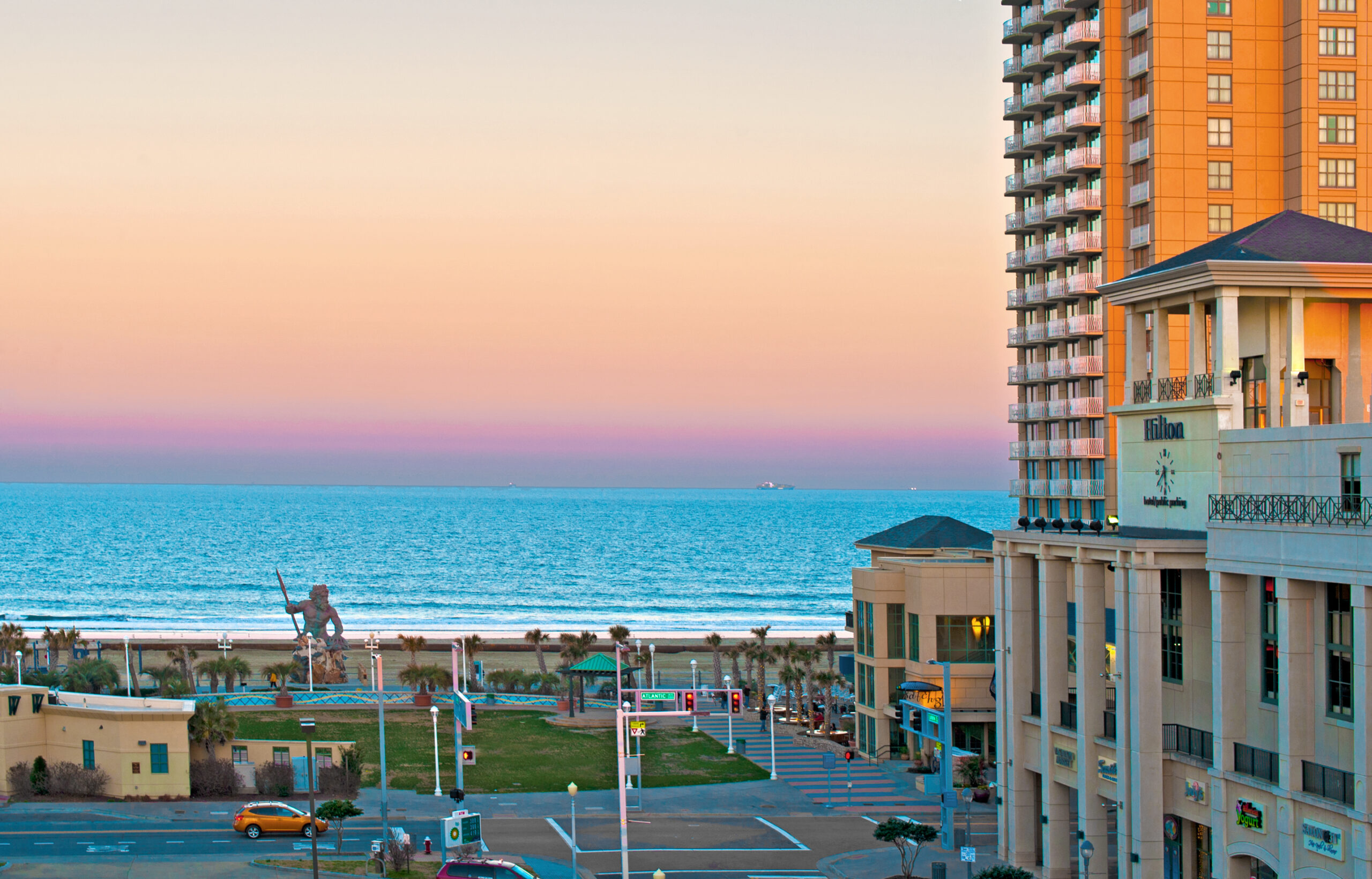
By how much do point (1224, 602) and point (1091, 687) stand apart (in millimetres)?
6302

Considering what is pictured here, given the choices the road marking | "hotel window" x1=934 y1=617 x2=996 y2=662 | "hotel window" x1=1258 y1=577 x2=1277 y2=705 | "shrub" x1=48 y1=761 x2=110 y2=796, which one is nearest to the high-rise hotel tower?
"hotel window" x1=934 y1=617 x2=996 y2=662

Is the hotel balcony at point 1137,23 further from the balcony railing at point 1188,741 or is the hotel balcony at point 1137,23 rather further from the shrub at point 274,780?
the shrub at point 274,780

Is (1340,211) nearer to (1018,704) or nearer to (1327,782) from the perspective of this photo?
(1018,704)

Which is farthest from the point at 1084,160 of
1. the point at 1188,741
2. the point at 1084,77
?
the point at 1188,741

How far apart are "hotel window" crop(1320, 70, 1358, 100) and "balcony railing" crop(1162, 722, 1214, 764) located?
44.9m

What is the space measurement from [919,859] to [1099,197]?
40726 mm

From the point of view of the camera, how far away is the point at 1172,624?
38.7 meters

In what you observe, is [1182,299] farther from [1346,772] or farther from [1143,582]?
[1346,772]

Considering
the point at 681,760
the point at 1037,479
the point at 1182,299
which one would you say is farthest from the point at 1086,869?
the point at 1037,479

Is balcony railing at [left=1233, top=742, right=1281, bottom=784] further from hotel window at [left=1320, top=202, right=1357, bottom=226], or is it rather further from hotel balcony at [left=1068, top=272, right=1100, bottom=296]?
hotel window at [left=1320, top=202, right=1357, bottom=226]

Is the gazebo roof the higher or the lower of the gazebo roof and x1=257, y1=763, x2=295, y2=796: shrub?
the higher

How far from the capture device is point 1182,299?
1540 inches

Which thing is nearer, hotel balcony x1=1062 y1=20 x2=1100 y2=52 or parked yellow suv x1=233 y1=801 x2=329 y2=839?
parked yellow suv x1=233 y1=801 x2=329 y2=839

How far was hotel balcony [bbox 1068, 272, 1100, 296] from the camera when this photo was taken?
73.9m
